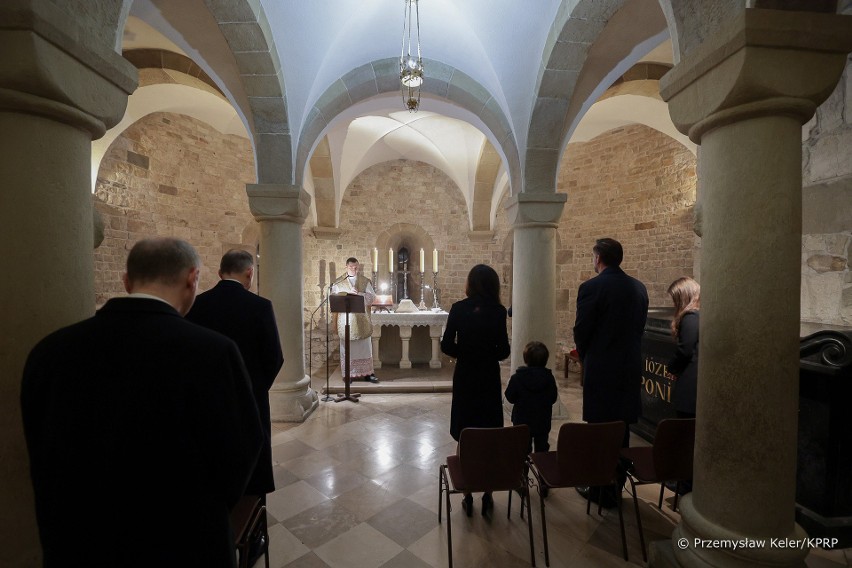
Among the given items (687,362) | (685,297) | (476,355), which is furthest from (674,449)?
(476,355)

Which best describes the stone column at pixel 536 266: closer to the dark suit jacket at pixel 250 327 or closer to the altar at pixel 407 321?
the altar at pixel 407 321

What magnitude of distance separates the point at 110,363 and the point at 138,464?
0.85 ft

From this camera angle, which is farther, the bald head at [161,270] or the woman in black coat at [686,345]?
the woman in black coat at [686,345]

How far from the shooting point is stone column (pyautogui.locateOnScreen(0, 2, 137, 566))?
137 centimetres

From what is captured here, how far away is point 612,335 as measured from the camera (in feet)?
8.50

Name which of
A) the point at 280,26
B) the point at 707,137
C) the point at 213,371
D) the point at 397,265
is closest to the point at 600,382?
the point at 707,137

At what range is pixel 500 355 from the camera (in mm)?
2549

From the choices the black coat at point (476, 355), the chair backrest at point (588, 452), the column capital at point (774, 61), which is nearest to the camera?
the column capital at point (774, 61)

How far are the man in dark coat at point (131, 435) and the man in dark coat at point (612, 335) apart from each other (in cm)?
223

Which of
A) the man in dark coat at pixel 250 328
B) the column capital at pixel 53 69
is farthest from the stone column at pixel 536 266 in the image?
the column capital at pixel 53 69

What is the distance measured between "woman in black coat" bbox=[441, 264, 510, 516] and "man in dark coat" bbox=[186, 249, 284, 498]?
1.06m

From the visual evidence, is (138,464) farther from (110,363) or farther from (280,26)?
(280,26)

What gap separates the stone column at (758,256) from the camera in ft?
5.08

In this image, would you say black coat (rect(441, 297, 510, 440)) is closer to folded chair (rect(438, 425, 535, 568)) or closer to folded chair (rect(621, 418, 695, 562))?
folded chair (rect(438, 425, 535, 568))
